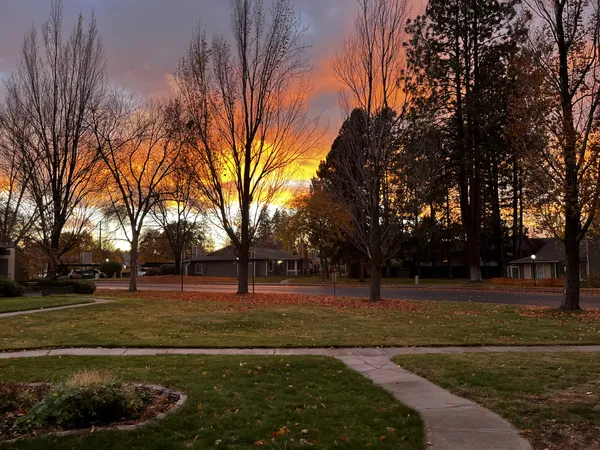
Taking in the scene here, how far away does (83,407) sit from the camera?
4.78 m

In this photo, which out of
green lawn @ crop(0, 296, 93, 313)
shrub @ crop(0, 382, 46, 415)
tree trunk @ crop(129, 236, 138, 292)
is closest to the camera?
shrub @ crop(0, 382, 46, 415)

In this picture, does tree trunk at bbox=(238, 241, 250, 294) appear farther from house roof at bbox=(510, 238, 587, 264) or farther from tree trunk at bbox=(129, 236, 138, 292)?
house roof at bbox=(510, 238, 587, 264)

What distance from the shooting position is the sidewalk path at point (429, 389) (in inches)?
178

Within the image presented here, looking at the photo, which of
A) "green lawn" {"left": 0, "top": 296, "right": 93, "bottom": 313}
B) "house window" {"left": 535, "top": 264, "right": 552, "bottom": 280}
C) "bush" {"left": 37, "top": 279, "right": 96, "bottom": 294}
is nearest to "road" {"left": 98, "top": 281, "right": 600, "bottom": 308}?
"bush" {"left": 37, "top": 279, "right": 96, "bottom": 294}

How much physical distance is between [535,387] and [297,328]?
22.8ft

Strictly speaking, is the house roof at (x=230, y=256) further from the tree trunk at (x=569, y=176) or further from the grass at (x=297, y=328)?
the tree trunk at (x=569, y=176)

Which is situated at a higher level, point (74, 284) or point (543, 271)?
point (543, 271)

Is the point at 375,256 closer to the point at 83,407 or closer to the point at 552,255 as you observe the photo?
the point at 83,407

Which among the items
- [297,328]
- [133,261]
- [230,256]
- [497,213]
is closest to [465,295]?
[297,328]

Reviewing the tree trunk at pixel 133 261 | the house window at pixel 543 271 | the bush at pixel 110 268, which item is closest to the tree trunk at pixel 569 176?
the tree trunk at pixel 133 261

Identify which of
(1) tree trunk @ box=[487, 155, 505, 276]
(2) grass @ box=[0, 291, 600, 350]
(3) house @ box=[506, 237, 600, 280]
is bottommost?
(2) grass @ box=[0, 291, 600, 350]

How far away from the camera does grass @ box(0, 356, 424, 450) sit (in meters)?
4.34

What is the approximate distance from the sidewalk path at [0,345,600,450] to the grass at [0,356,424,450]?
290 mm

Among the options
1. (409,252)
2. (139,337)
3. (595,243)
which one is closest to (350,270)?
(409,252)
